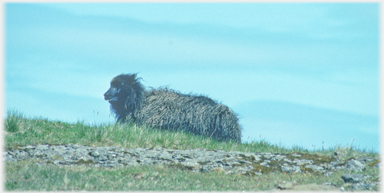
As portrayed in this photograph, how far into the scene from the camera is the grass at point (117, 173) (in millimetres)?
6902

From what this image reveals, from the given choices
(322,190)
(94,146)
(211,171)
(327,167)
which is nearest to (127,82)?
(94,146)

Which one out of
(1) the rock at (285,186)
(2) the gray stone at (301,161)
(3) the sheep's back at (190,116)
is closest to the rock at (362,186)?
(1) the rock at (285,186)

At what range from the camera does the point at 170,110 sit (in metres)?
15.6

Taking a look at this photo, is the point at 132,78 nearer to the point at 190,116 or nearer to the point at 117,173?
the point at 190,116

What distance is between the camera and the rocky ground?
9.34 metres

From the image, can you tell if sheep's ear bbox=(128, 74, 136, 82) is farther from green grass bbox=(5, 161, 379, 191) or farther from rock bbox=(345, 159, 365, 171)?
rock bbox=(345, 159, 365, 171)

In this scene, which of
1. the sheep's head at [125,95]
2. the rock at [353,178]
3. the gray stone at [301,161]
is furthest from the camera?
the sheep's head at [125,95]

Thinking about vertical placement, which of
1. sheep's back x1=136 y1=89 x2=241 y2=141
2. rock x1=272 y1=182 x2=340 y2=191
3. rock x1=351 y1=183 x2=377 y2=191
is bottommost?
rock x1=272 y1=182 x2=340 y2=191

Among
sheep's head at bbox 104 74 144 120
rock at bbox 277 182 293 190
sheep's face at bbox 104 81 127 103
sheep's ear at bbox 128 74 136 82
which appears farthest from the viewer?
sheep's ear at bbox 128 74 136 82

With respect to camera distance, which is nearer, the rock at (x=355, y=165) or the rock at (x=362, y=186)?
the rock at (x=362, y=186)

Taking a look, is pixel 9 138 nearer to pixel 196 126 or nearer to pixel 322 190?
pixel 196 126

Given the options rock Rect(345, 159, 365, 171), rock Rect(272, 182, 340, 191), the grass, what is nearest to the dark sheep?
the grass

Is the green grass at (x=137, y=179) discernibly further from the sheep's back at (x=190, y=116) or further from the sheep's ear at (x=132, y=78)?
the sheep's ear at (x=132, y=78)

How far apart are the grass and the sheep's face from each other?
328 centimetres
